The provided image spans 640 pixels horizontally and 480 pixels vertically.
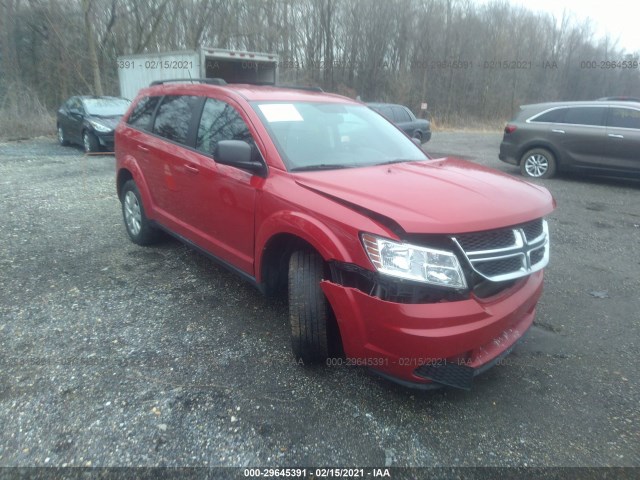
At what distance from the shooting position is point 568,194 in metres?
8.48

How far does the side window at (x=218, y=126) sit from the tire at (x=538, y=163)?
8.22 meters

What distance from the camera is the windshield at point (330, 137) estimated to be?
322 centimetres

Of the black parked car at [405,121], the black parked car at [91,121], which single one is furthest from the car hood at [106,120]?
the black parked car at [405,121]

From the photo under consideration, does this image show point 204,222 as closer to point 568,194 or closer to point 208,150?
point 208,150

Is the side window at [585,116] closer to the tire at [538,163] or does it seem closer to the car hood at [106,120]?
the tire at [538,163]

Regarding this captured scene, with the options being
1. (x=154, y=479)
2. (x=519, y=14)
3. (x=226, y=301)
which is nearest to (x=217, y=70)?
(x=226, y=301)

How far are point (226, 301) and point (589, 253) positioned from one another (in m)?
4.23

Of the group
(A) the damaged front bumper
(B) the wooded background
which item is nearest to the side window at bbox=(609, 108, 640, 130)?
(A) the damaged front bumper

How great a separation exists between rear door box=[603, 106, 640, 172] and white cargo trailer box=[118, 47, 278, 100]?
25.5 feet

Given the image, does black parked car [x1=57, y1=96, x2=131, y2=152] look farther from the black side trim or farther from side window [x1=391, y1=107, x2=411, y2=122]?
the black side trim

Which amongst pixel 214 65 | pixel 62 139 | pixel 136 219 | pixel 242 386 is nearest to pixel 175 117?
pixel 136 219

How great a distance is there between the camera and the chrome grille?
240 centimetres

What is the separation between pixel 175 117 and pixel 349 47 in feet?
101
